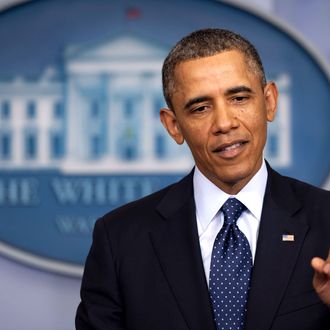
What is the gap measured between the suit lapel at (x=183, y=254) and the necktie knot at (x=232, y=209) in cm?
7

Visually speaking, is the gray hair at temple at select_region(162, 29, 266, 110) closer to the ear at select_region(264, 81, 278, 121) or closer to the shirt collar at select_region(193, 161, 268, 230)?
the ear at select_region(264, 81, 278, 121)

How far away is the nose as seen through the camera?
138 centimetres

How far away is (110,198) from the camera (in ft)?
6.93

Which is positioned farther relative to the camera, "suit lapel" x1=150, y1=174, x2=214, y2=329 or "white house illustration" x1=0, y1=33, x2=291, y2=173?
"white house illustration" x1=0, y1=33, x2=291, y2=173

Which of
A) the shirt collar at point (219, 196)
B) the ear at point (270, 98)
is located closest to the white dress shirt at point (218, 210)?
the shirt collar at point (219, 196)

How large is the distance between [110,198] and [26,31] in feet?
1.72

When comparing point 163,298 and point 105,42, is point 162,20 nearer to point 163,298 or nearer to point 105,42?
point 105,42

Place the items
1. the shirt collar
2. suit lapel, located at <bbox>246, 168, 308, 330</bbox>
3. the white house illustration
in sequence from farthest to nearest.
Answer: the white house illustration, the shirt collar, suit lapel, located at <bbox>246, 168, 308, 330</bbox>

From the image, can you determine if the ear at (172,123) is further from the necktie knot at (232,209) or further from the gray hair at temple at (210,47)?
the necktie knot at (232,209)

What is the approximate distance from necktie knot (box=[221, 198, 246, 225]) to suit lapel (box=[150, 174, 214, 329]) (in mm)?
65

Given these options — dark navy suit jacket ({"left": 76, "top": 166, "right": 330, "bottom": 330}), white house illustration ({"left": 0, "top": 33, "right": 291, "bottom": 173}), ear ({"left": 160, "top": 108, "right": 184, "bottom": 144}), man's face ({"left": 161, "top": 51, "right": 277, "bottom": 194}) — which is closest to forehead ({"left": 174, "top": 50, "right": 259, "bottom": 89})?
man's face ({"left": 161, "top": 51, "right": 277, "bottom": 194})

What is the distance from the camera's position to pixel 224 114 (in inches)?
54.5

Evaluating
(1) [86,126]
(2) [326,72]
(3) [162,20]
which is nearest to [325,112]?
(2) [326,72]

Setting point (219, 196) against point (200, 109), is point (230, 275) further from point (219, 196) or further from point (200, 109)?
point (200, 109)
